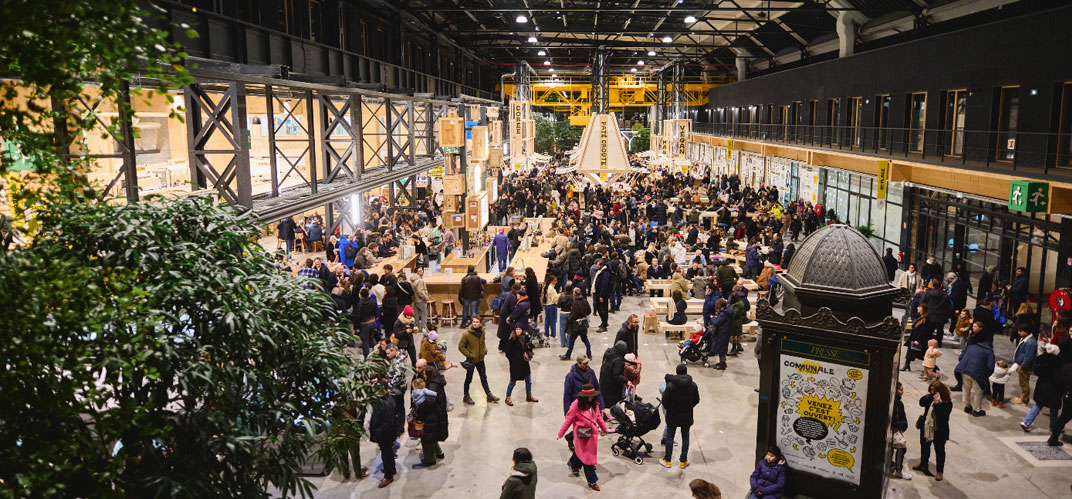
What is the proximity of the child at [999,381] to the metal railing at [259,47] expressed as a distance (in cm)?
1161

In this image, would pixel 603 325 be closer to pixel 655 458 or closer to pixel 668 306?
pixel 668 306

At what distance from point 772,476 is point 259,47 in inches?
410

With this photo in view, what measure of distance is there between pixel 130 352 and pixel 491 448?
627cm

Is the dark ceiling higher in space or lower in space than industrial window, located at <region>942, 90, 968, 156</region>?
higher

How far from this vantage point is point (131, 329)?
389 centimetres

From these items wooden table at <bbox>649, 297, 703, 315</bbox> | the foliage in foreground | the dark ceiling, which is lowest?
wooden table at <bbox>649, 297, 703, 315</bbox>

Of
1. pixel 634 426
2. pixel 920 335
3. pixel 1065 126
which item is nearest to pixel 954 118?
pixel 1065 126

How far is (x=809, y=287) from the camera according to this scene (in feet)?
19.5

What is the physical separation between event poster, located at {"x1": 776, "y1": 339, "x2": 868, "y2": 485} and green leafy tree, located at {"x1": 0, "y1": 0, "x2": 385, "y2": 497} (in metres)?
3.56

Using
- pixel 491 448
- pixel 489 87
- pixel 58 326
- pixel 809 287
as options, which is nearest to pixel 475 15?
pixel 489 87

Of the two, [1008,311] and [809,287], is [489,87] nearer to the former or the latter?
[1008,311]

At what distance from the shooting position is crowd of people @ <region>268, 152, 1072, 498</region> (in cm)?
863

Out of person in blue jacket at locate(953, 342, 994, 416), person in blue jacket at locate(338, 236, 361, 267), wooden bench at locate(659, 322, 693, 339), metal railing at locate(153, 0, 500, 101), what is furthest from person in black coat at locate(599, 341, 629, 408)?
person in blue jacket at locate(338, 236, 361, 267)

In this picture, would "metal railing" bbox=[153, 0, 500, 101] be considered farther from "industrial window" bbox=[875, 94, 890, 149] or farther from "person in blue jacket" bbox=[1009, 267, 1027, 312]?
"industrial window" bbox=[875, 94, 890, 149]
